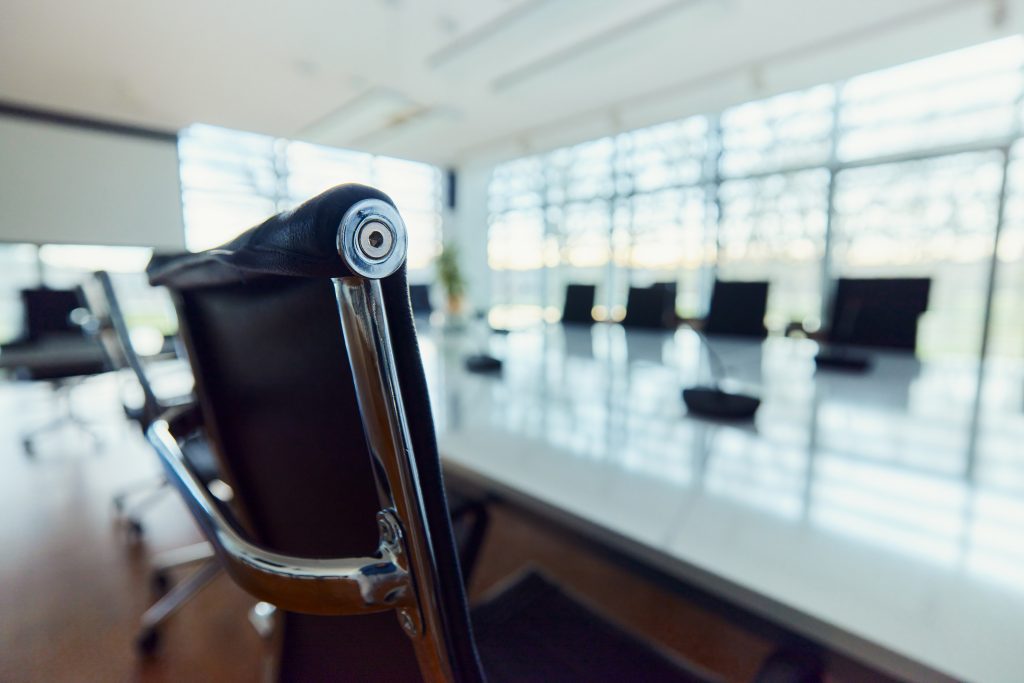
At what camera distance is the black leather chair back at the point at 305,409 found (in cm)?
29

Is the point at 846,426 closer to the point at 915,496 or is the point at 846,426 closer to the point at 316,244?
the point at 915,496

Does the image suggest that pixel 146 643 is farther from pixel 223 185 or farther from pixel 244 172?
pixel 244 172

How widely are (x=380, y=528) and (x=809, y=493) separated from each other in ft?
2.26

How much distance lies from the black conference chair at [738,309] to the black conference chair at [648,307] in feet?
1.74

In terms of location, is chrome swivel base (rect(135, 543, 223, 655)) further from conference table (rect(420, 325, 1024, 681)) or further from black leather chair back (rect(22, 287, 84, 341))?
black leather chair back (rect(22, 287, 84, 341))

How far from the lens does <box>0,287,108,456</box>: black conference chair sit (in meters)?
3.14

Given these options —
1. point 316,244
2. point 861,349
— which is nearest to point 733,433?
point 316,244

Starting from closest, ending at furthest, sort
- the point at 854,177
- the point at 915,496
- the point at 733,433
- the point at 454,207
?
the point at 915,496 → the point at 733,433 → the point at 854,177 → the point at 454,207

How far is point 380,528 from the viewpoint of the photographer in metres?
0.35

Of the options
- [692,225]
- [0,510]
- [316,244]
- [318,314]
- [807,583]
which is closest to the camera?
[316,244]

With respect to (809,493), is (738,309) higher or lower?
higher

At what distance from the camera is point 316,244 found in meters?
0.25

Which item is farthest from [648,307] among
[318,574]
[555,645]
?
[318,574]

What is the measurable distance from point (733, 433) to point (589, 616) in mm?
506
